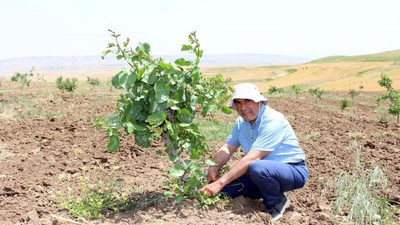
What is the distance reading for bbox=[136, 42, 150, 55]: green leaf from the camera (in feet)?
12.1

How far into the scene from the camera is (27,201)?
450 cm

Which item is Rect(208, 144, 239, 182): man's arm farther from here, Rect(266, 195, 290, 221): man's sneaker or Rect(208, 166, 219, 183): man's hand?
Rect(266, 195, 290, 221): man's sneaker

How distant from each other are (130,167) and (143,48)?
2638 millimetres

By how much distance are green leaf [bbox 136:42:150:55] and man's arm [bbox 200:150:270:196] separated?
1322 mm

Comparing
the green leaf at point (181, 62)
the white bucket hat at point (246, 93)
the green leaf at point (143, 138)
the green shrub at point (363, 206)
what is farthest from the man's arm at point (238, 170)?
the green leaf at point (181, 62)

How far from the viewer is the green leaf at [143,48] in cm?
369

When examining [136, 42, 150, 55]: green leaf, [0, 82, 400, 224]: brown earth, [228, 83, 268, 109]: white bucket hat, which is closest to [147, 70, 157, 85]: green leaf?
[136, 42, 150, 55]: green leaf

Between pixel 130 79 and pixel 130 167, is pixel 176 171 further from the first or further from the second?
pixel 130 167

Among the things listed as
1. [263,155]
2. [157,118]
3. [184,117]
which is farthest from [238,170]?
[157,118]

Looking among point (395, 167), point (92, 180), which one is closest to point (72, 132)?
point (92, 180)

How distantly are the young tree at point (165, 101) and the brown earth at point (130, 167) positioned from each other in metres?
0.44

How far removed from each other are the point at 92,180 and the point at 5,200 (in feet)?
3.44

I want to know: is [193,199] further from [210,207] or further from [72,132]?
[72,132]

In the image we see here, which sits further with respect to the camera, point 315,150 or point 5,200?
point 315,150
